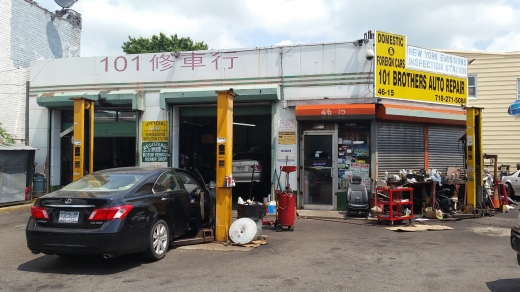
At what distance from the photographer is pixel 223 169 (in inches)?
334

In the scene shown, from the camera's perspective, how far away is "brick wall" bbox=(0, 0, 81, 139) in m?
15.3

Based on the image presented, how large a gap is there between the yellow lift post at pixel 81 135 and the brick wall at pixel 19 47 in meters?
4.95

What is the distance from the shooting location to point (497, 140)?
64.1 ft

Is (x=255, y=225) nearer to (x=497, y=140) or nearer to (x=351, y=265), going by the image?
(x=351, y=265)

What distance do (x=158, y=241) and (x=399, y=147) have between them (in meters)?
8.39

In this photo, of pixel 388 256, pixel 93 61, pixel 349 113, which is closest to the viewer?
pixel 388 256

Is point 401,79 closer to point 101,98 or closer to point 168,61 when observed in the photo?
point 168,61

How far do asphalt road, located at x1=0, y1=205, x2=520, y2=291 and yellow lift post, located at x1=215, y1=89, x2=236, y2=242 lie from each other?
796 millimetres

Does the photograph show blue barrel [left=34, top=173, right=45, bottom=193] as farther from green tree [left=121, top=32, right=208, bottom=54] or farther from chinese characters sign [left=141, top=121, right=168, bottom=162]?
green tree [left=121, top=32, right=208, bottom=54]

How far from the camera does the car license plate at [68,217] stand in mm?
6329

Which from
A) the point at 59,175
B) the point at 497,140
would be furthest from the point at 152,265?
the point at 497,140

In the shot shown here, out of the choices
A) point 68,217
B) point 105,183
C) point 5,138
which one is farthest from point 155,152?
point 68,217

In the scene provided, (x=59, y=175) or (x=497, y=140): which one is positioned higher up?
(x=497, y=140)

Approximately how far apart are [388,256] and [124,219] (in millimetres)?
4262
